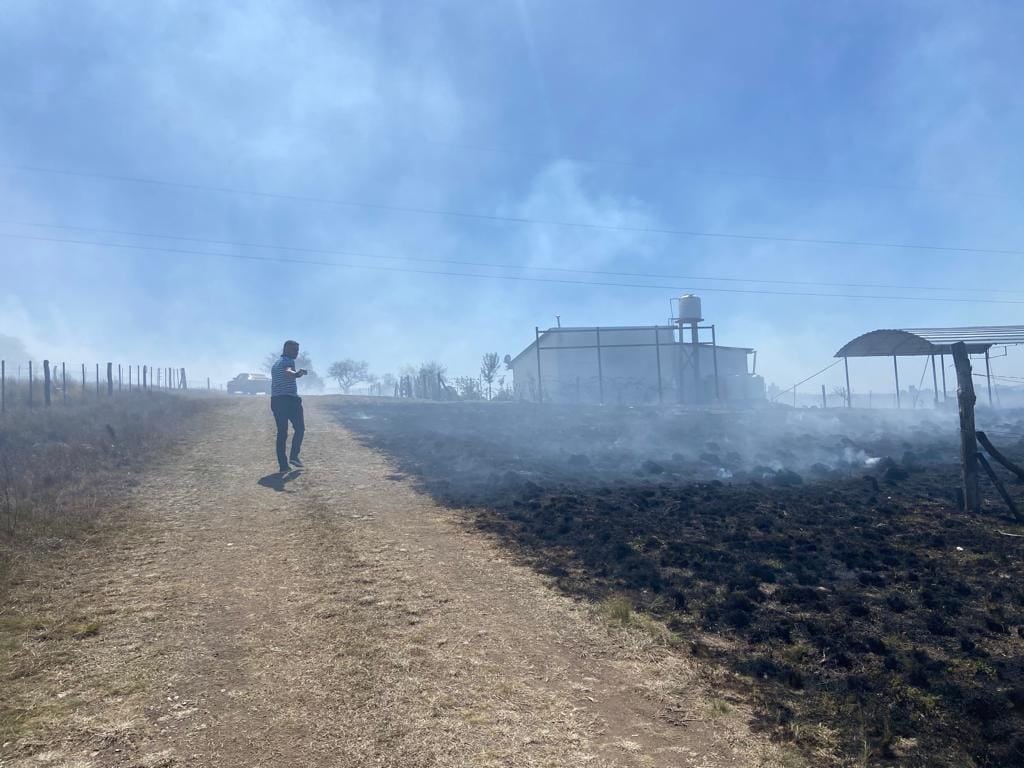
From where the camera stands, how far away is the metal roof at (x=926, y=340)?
1317 cm

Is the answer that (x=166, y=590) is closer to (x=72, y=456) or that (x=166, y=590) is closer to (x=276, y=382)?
(x=276, y=382)

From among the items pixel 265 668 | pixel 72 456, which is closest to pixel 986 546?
pixel 265 668

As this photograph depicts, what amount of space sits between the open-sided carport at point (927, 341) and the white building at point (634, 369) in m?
10.8

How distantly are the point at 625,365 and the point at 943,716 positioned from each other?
39465 millimetres

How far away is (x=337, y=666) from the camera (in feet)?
13.5

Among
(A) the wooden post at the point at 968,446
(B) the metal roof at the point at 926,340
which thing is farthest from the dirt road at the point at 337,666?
(B) the metal roof at the point at 926,340

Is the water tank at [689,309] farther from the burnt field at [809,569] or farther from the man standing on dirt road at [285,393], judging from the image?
the man standing on dirt road at [285,393]

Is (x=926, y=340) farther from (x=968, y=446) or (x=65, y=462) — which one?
(x=65, y=462)

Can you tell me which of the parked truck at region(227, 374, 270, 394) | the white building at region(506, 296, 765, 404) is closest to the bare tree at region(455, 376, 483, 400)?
the white building at region(506, 296, 765, 404)

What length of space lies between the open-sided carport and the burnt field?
2.79 metres

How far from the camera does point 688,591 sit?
5.93m

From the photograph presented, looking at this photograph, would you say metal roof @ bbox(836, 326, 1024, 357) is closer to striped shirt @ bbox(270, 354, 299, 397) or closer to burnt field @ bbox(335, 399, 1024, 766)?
burnt field @ bbox(335, 399, 1024, 766)

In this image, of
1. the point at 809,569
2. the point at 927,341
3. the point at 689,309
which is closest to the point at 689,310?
the point at 689,309

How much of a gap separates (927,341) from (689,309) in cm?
2820
